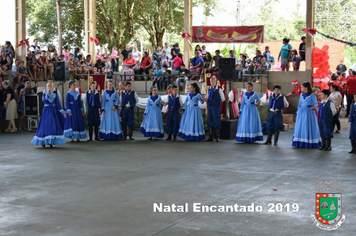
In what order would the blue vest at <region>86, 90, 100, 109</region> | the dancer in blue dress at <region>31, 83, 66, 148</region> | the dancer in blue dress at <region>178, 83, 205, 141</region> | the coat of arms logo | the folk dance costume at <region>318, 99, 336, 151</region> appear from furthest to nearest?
the blue vest at <region>86, 90, 100, 109</region>, the dancer in blue dress at <region>178, 83, 205, 141</region>, the dancer in blue dress at <region>31, 83, 66, 148</region>, the folk dance costume at <region>318, 99, 336, 151</region>, the coat of arms logo

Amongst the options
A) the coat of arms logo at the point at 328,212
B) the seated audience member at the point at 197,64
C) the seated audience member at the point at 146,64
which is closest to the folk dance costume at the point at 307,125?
the coat of arms logo at the point at 328,212

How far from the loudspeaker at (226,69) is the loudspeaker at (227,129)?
123cm

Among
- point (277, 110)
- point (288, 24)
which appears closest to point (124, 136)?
point (277, 110)

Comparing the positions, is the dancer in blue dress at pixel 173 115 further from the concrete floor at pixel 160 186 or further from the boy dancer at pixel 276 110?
the boy dancer at pixel 276 110

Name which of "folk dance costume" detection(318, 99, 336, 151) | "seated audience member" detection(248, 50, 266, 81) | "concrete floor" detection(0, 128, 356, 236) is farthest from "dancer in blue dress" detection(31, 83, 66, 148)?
"seated audience member" detection(248, 50, 266, 81)

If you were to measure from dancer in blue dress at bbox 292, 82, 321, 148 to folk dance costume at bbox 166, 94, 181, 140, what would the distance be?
3440 mm

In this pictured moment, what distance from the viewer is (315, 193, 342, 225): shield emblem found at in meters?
5.52

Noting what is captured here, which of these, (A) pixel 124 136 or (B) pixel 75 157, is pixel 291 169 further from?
(A) pixel 124 136

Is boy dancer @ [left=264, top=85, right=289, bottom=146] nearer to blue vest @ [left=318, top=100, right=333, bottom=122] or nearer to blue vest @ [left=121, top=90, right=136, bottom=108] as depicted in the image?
blue vest @ [left=318, top=100, right=333, bottom=122]

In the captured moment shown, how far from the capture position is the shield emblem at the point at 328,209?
5520 millimetres

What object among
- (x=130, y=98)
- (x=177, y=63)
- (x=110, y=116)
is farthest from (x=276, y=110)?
(x=177, y=63)

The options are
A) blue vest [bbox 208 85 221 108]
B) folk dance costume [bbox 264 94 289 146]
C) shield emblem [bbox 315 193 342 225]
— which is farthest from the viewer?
blue vest [bbox 208 85 221 108]

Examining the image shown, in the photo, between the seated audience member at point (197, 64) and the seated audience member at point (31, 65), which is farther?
the seated audience member at point (31, 65)

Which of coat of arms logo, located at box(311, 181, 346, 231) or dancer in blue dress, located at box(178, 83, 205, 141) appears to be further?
dancer in blue dress, located at box(178, 83, 205, 141)
